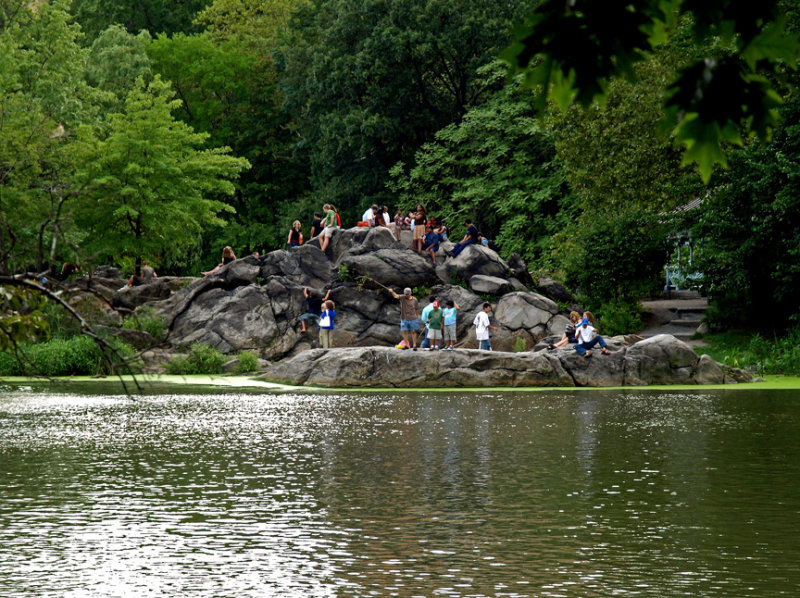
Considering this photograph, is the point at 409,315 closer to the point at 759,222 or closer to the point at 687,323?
the point at 759,222

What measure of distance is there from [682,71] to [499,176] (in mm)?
51497

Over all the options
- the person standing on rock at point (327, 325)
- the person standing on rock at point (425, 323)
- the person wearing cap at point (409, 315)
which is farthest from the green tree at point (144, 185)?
the person wearing cap at point (409, 315)

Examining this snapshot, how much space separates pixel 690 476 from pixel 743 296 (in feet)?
81.7

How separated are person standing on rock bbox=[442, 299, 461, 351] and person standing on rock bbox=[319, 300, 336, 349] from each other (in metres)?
3.66

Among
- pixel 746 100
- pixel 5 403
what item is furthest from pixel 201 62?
pixel 746 100

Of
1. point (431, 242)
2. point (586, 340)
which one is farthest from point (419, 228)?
point (586, 340)

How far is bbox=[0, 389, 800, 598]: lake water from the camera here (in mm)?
9008

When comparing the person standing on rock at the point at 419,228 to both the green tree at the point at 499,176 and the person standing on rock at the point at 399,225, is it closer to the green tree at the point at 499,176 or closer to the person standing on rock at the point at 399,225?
the person standing on rock at the point at 399,225

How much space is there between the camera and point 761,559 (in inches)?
377

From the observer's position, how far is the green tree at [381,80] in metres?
56.2

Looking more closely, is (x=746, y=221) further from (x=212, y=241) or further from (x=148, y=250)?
(x=212, y=241)

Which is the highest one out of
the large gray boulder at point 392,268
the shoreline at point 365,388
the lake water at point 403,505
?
the large gray boulder at point 392,268

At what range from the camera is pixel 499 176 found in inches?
2157

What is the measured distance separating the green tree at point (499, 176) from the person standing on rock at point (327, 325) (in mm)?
18045
